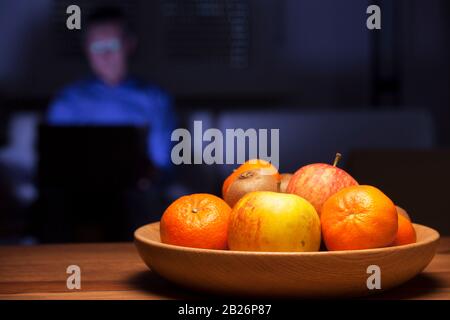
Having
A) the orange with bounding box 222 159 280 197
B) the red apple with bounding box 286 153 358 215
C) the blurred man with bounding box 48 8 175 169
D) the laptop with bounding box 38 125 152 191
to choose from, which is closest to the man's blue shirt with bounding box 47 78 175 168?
the blurred man with bounding box 48 8 175 169

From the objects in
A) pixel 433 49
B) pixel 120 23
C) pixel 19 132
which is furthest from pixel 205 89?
pixel 433 49

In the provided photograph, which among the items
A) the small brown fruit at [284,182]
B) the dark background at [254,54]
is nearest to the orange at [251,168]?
the small brown fruit at [284,182]

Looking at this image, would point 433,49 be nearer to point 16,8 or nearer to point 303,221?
point 16,8

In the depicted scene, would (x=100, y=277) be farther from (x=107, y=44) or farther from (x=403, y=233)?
(x=107, y=44)

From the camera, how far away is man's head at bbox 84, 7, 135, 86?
12.8 feet

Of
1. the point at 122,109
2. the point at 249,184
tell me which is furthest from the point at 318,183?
the point at 122,109

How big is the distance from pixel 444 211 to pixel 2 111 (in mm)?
2999

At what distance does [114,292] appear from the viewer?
78 cm

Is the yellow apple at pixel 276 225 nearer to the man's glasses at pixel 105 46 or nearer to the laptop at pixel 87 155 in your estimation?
the laptop at pixel 87 155

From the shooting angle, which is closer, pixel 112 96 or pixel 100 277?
pixel 100 277

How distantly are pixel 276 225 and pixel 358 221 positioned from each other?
0.09 meters

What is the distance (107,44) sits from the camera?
3.94 meters

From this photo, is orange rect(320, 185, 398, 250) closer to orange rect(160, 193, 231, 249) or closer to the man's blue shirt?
orange rect(160, 193, 231, 249)

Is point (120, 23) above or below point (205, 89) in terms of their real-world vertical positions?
above
